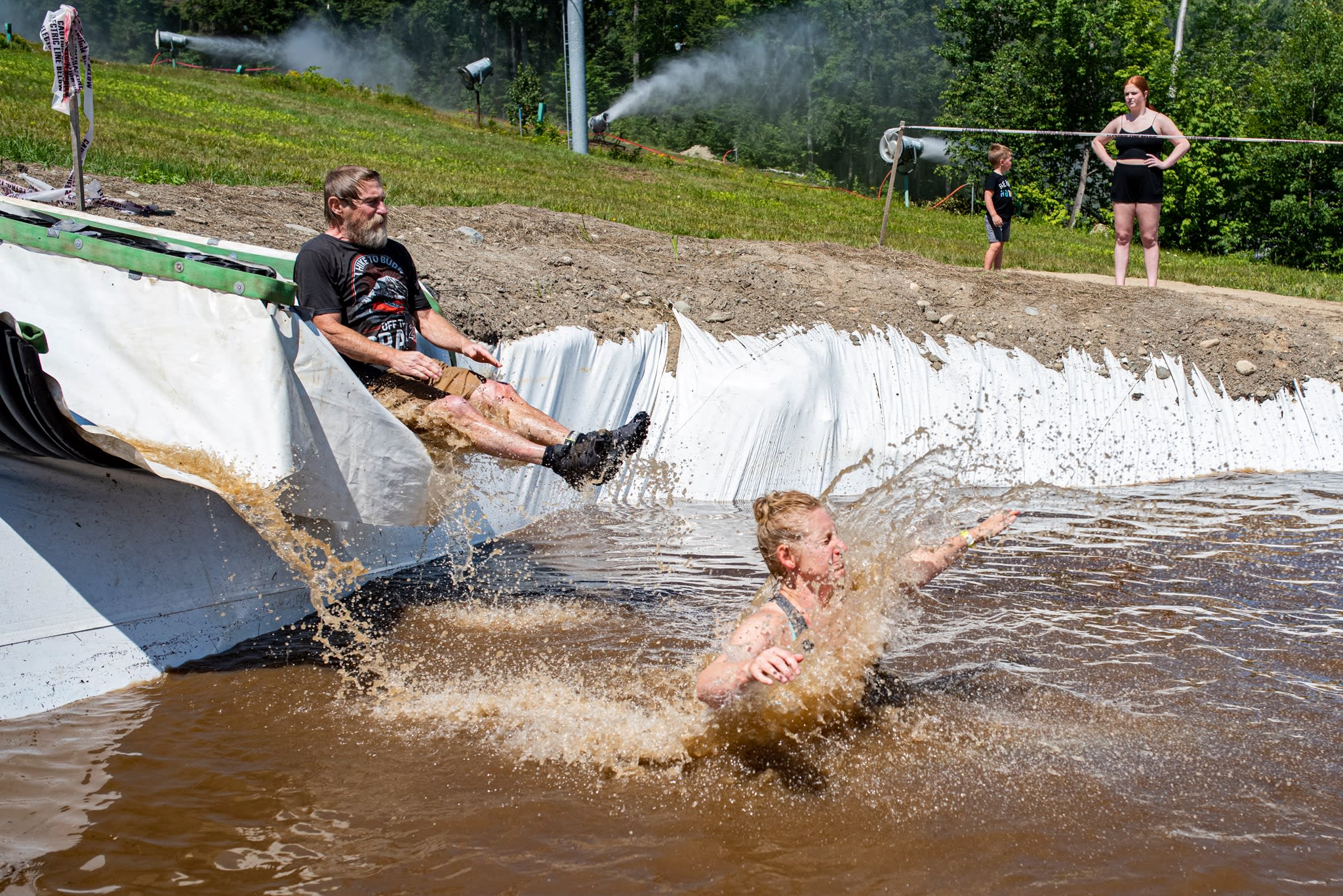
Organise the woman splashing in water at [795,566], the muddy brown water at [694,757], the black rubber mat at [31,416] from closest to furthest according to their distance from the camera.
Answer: the muddy brown water at [694,757]
the black rubber mat at [31,416]
the woman splashing in water at [795,566]

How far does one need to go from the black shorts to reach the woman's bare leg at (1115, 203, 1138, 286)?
0.29 ft

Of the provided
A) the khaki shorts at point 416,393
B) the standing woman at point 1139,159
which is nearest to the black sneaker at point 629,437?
the khaki shorts at point 416,393

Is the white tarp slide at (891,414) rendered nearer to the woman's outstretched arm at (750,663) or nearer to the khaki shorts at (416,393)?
the khaki shorts at (416,393)

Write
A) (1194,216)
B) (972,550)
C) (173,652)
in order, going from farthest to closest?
(1194,216) → (972,550) → (173,652)

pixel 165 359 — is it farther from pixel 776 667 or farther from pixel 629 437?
pixel 776 667

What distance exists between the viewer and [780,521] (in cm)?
388

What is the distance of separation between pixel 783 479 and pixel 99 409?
4.61 meters

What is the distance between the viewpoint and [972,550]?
6.44 metres

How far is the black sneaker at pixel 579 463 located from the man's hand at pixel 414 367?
659 mm

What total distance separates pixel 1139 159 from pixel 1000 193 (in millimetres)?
1728

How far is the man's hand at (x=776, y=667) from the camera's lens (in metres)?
3.14

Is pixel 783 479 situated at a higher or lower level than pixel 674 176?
lower

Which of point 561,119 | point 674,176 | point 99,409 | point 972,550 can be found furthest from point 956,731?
point 561,119

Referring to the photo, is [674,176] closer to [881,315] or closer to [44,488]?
[881,315]
